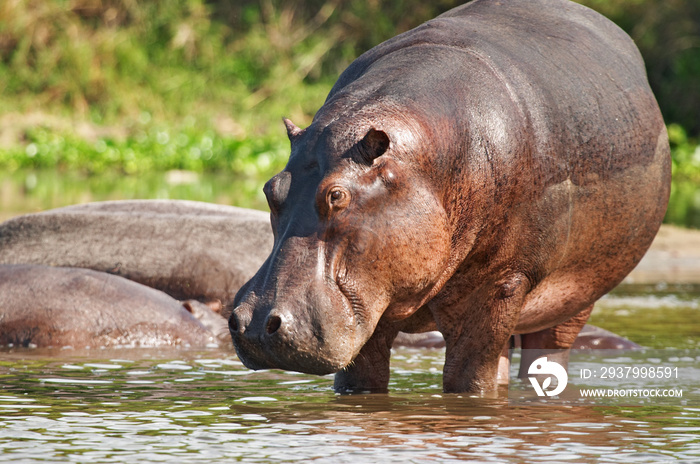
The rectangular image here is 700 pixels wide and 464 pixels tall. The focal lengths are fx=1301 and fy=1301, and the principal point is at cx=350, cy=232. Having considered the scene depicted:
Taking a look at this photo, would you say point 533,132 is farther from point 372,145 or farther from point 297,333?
point 297,333

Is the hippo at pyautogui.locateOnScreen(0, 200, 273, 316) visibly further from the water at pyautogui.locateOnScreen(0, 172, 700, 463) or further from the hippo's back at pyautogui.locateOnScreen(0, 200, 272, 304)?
the water at pyautogui.locateOnScreen(0, 172, 700, 463)

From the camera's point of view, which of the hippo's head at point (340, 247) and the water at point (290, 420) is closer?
the water at point (290, 420)

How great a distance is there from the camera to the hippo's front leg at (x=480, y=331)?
460 cm

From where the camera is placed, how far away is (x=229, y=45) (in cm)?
2459

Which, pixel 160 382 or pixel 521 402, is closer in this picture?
pixel 521 402

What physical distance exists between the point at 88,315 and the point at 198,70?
17.7 meters

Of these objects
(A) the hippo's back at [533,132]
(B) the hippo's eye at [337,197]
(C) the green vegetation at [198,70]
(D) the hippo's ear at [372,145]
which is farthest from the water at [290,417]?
(C) the green vegetation at [198,70]

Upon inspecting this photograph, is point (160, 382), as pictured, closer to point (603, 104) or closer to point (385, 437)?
point (385, 437)

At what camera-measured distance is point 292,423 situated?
414cm

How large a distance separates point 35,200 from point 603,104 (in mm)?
9993

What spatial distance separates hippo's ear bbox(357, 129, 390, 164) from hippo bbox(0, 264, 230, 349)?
2736 millimetres

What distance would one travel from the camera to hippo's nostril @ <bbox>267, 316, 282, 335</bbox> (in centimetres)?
382

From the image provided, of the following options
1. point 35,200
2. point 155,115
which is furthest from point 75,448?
point 155,115

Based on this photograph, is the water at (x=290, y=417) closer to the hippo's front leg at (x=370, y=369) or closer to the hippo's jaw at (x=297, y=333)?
the hippo's front leg at (x=370, y=369)
